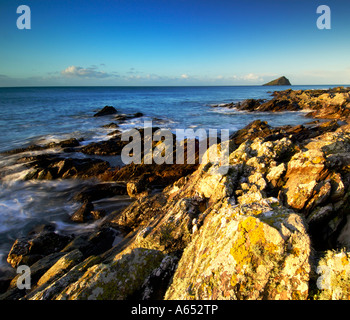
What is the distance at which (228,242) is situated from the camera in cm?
424

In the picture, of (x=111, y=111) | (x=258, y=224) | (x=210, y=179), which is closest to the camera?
(x=258, y=224)

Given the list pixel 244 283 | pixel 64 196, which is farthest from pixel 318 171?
pixel 64 196

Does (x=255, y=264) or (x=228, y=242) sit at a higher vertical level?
(x=228, y=242)

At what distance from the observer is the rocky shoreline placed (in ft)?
12.0

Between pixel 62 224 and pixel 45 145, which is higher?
pixel 45 145

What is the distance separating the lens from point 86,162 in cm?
1956

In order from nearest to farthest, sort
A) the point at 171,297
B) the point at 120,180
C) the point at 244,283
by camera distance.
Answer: the point at 244,283
the point at 171,297
the point at 120,180

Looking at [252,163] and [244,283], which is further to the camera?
[252,163]

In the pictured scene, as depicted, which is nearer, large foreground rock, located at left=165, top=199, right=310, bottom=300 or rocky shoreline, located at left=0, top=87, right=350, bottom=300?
large foreground rock, located at left=165, top=199, right=310, bottom=300

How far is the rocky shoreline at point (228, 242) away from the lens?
12.0 ft

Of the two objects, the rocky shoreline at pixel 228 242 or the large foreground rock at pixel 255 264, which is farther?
the rocky shoreline at pixel 228 242

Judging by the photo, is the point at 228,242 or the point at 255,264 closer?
the point at 255,264

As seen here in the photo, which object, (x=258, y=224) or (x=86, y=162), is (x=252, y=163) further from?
(x=86, y=162)

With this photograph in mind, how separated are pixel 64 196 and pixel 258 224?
1548 cm
